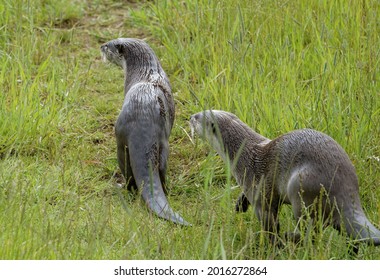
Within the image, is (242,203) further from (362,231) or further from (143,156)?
(362,231)

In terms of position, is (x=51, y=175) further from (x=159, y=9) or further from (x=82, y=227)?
(x=159, y=9)

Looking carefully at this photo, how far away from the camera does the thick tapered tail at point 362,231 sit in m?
3.29

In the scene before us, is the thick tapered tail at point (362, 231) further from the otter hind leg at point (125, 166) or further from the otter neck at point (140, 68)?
the otter neck at point (140, 68)

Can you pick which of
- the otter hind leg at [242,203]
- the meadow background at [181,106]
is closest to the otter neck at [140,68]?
the meadow background at [181,106]

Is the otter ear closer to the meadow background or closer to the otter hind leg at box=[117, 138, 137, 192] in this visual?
the meadow background

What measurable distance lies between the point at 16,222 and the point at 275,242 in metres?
1.03

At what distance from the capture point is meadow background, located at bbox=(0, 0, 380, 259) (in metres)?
3.55

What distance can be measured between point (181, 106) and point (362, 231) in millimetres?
2042

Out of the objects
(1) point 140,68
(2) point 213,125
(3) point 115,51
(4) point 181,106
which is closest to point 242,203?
(2) point 213,125

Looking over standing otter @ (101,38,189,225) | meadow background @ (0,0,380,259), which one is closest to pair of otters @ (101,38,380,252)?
standing otter @ (101,38,189,225)

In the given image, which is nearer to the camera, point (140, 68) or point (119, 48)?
point (140, 68)

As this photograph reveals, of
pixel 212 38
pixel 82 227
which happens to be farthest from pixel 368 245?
pixel 212 38

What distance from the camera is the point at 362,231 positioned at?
3330 mm

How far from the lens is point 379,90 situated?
4535mm
